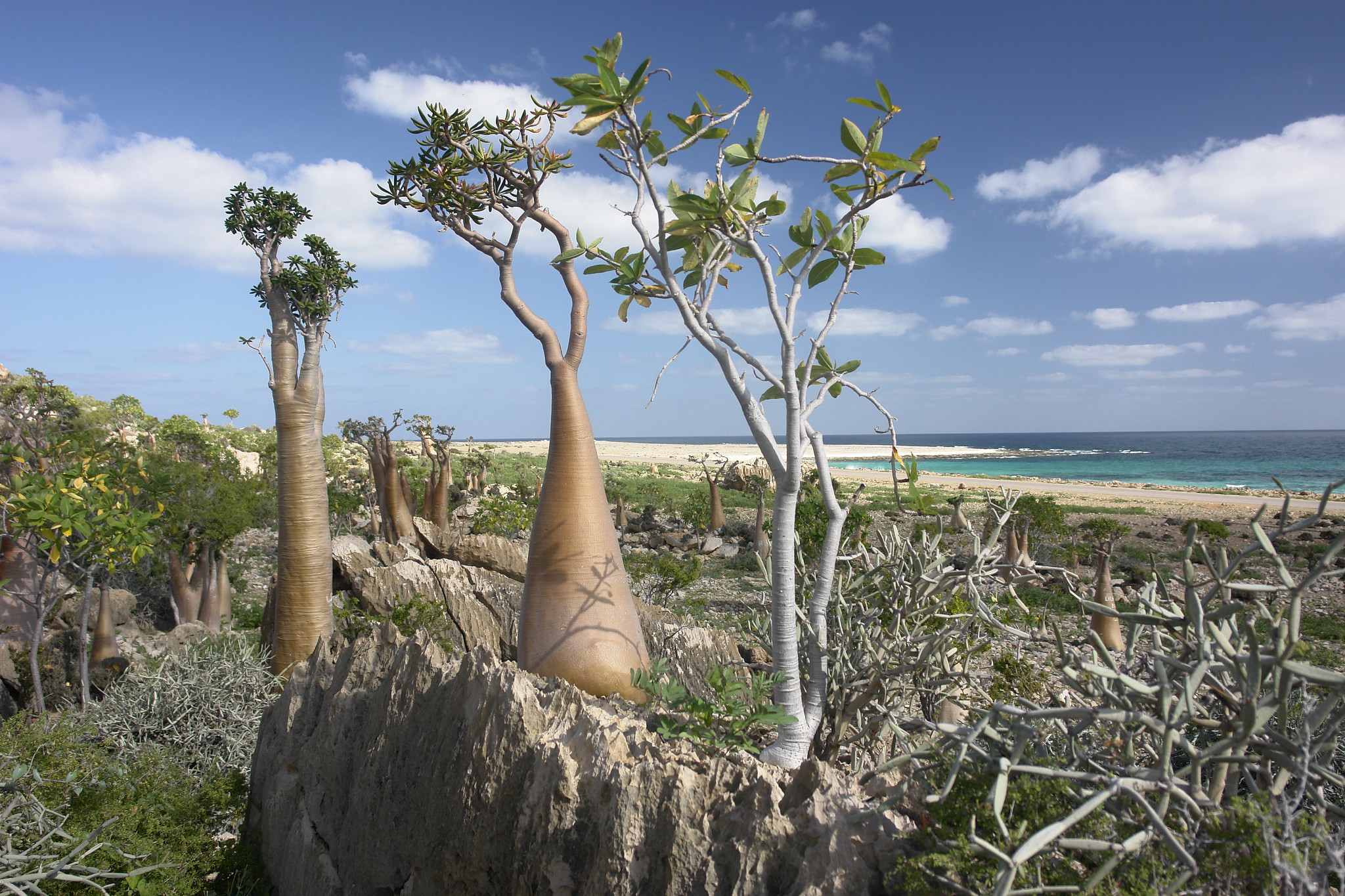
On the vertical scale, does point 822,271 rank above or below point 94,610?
above

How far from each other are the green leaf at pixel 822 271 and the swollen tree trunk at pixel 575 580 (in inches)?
63.7

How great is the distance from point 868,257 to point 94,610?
29.1 feet

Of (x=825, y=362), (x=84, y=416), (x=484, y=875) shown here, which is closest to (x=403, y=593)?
(x=484, y=875)

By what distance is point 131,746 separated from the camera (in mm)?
4258

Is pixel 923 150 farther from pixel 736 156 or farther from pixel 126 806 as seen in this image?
pixel 126 806

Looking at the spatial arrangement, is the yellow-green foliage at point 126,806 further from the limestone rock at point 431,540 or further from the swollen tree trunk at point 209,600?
Result: the swollen tree trunk at point 209,600

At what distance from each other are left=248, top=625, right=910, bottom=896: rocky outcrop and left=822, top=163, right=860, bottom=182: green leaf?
1.99m

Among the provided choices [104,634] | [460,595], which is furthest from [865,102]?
[104,634]

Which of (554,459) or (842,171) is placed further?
(554,459)

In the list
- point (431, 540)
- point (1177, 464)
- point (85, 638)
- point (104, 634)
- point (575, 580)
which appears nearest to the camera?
point (575, 580)

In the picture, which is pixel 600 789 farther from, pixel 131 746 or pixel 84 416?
pixel 84 416

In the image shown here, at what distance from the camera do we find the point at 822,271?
2596 millimetres

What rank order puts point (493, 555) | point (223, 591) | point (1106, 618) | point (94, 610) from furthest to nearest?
point (223, 591) < point (94, 610) < point (493, 555) < point (1106, 618)

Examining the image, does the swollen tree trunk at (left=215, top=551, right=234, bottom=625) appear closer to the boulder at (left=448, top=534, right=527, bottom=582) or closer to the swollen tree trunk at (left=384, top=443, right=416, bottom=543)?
the swollen tree trunk at (left=384, top=443, right=416, bottom=543)
